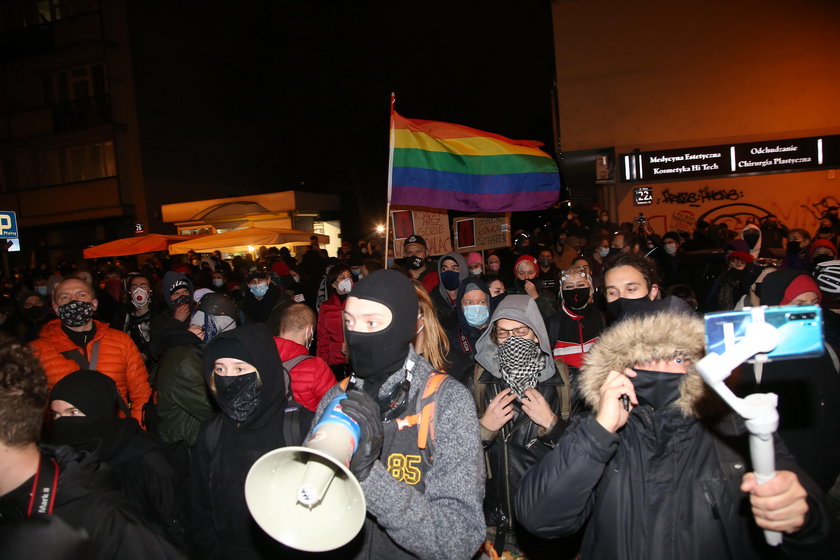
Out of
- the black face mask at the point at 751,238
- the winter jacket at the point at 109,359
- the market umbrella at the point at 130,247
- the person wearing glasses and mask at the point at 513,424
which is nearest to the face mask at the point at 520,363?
the person wearing glasses and mask at the point at 513,424

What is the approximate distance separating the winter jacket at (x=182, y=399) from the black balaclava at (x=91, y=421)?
92 cm

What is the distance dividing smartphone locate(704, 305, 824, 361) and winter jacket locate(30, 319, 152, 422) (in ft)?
14.4

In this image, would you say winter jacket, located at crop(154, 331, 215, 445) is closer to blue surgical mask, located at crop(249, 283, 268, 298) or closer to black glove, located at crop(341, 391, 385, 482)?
black glove, located at crop(341, 391, 385, 482)

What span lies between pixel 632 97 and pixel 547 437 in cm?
1509

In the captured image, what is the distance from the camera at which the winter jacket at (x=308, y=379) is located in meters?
3.72

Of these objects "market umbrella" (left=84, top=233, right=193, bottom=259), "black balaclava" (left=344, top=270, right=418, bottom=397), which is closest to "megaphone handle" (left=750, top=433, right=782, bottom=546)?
"black balaclava" (left=344, top=270, right=418, bottom=397)

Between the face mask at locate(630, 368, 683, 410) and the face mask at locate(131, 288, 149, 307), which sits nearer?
the face mask at locate(630, 368, 683, 410)

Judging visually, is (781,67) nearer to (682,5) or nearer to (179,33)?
(682,5)

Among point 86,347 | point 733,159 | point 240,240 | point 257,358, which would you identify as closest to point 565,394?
point 257,358

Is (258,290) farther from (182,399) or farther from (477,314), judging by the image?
(477,314)

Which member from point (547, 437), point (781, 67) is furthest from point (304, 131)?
point (547, 437)

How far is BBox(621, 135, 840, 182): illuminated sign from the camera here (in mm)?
13977

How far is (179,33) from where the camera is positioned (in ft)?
89.6

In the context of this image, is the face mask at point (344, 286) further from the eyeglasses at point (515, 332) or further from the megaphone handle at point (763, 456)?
the megaphone handle at point (763, 456)
